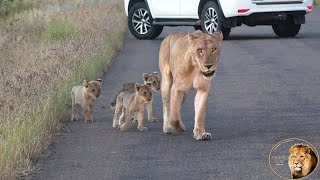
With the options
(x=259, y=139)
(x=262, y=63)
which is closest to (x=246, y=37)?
(x=262, y=63)

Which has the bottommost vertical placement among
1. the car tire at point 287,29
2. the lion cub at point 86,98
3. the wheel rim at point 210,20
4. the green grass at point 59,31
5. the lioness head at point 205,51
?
the car tire at point 287,29

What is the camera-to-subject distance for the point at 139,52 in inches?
819

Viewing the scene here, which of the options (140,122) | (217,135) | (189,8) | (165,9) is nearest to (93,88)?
(140,122)

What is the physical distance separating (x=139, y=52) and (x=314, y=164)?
523 inches

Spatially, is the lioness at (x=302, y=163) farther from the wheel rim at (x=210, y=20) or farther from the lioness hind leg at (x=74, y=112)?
the wheel rim at (x=210, y=20)

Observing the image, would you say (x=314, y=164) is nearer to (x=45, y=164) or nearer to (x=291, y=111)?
(x=45, y=164)

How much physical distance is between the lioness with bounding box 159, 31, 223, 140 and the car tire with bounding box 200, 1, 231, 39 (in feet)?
36.1

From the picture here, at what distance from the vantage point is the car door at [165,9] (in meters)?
23.0

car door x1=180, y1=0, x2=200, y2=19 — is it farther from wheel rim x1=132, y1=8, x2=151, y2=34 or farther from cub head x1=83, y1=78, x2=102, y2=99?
cub head x1=83, y1=78, x2=102, y2=99

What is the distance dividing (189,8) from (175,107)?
1255cm

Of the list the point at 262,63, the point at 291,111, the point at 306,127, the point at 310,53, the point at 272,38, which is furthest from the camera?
the point at 272,38

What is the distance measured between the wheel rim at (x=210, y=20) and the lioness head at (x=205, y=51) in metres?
12.0

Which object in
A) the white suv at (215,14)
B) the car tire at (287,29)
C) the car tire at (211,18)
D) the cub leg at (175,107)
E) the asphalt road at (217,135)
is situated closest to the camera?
the asphalt road at (217,135)

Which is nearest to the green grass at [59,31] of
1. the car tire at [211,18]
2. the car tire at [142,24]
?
the car tire at [142,24]
